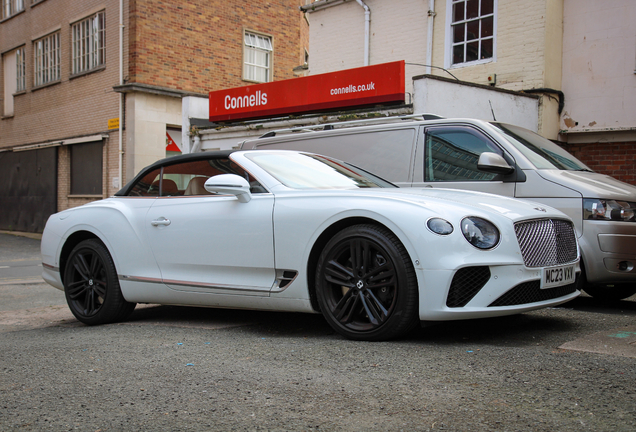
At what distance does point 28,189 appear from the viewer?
23.6 m

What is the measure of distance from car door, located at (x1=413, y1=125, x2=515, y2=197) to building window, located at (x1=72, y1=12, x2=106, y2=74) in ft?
52.7

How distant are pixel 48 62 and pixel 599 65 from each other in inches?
738

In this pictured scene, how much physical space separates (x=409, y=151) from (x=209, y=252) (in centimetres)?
291

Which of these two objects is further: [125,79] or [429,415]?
[125,79]

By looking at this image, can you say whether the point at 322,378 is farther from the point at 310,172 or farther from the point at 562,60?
the point at 562,60

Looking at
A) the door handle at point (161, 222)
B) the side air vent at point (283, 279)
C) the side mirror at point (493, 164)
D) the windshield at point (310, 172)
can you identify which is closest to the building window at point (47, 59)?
the door handle at point (161, 222)

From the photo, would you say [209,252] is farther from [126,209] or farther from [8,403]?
[8,403]

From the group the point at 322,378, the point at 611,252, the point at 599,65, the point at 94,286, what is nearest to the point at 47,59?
the point at 599,65

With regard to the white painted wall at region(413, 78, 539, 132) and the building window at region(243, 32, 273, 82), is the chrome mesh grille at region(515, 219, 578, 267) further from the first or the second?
the building window at region(243, 32, 273, 82)

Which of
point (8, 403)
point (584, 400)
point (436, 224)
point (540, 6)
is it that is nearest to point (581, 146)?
point (540, 6)

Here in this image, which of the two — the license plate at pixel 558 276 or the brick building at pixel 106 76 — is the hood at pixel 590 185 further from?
the brick building at pixel 106 76

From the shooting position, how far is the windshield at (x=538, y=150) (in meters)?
6.26

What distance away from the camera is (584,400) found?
276 cm

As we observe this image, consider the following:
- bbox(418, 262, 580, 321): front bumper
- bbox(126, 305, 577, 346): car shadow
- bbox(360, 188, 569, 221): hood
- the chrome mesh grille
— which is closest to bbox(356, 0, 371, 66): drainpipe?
bbox(126, 305, 577, 346): car shadow
